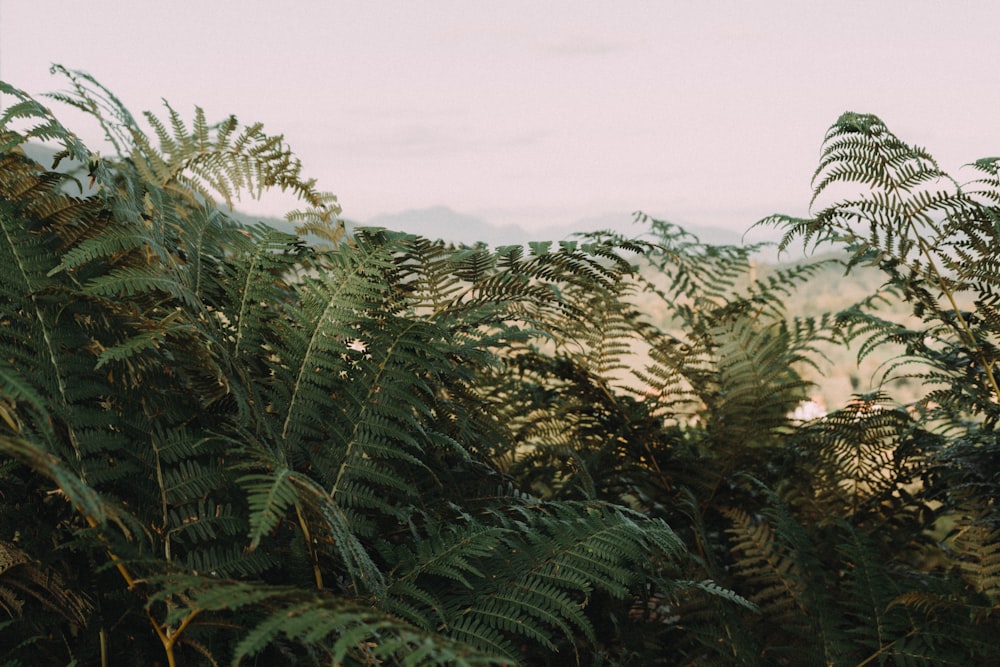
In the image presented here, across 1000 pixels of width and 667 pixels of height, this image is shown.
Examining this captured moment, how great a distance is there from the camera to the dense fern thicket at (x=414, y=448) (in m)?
0.72

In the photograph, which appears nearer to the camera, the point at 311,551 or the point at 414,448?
the point at 311,551

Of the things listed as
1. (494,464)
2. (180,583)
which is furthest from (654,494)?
(180,583)

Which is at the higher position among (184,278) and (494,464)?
(184,278)

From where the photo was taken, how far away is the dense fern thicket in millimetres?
722

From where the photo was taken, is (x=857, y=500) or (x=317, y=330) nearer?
(x=317, y=330)

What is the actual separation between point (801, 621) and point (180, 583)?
2.81 ft

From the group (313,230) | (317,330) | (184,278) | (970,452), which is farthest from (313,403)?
(970,452)

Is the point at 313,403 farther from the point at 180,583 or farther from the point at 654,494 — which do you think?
the point at 654,494

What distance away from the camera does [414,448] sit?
1.07 m

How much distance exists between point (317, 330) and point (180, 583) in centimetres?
36

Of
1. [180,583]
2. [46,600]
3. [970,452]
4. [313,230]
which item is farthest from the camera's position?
[313,230]

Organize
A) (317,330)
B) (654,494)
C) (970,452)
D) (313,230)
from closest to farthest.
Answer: (317,330) < (970,452) < (654,494) < (313,230)

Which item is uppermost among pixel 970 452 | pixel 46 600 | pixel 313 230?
pixel 313 230

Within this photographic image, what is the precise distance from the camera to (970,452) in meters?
1.18
